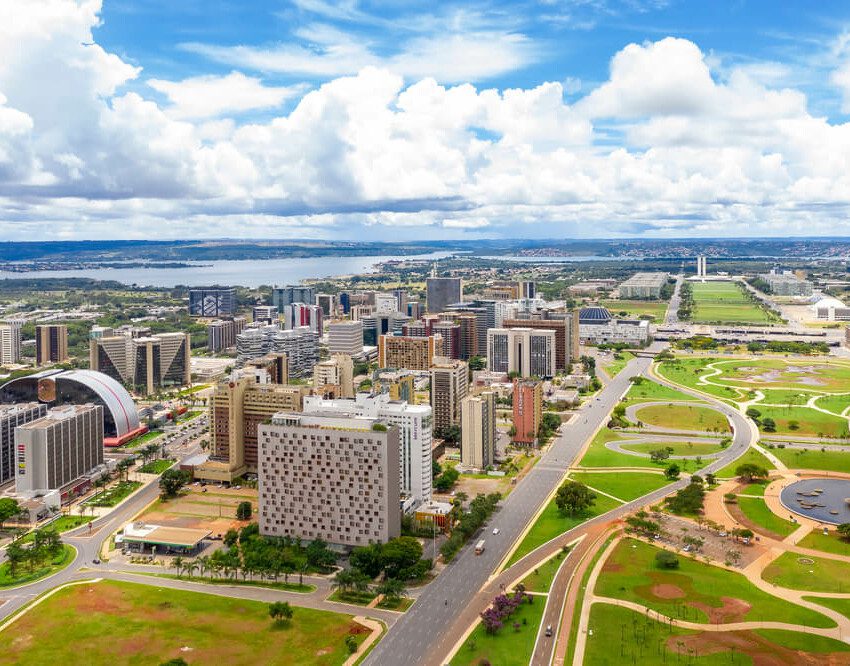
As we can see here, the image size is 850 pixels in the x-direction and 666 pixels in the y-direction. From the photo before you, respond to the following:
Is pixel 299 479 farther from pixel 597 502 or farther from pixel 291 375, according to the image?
pixel 291 375

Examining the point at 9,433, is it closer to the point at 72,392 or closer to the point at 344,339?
the point at 72,392

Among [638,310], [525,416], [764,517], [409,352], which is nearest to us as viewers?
[764,517]

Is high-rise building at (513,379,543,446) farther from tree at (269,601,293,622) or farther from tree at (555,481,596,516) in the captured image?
tree at (269,601,293,622)

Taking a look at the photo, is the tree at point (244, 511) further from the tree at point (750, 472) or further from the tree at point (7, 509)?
the tree at point (750, 472)

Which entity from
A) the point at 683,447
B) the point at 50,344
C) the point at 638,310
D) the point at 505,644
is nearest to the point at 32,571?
the point at 505,644

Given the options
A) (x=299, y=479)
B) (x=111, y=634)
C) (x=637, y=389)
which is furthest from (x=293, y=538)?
(x=637, y=389)

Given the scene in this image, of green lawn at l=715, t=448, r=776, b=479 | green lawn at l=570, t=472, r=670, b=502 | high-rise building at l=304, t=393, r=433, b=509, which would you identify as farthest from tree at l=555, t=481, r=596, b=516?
green lawn at l=715, t=448, r=776, b=479

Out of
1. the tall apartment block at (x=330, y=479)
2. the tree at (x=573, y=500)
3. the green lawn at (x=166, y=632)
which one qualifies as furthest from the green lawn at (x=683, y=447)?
the green lawn at (x=166, y=632)
